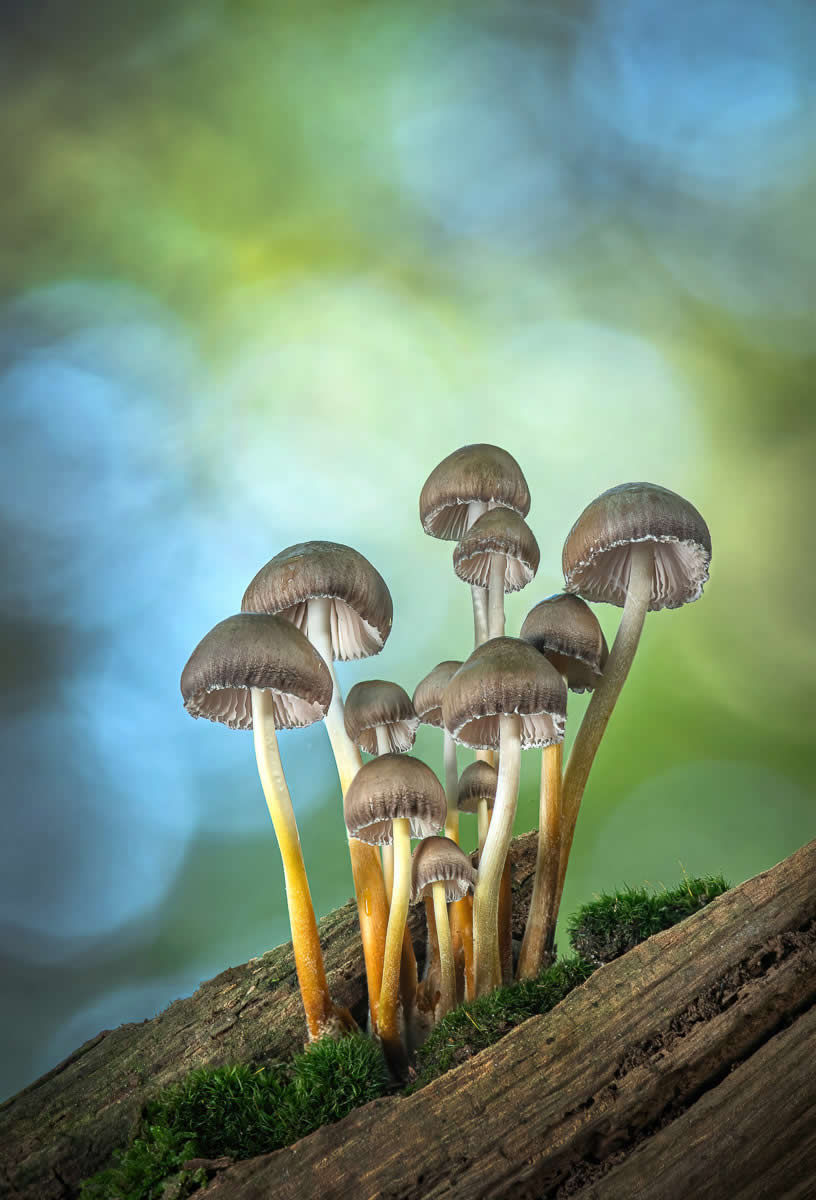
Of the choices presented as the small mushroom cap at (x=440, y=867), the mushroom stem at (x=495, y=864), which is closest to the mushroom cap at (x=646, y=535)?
the mushroom stem at (x=495, y=864)

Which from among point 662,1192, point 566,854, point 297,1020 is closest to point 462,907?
point 566,854

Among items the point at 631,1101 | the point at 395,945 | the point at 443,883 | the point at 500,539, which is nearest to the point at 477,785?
the point at 443,883


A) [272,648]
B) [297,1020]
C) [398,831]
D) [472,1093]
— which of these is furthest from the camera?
[297,1020]

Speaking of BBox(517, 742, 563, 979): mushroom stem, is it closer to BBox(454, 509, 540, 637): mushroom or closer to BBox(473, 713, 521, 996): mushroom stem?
BBox(473, 713, 521, 996): mushroom stem

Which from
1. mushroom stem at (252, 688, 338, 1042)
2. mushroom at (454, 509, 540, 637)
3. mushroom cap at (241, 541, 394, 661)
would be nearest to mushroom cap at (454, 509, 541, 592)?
mushroom at (454, 509, 540, 637)

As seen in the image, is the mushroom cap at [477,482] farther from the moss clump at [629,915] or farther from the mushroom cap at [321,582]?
the moss clump at [629,915]

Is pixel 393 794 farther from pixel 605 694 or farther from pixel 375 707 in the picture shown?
pixel 605 694

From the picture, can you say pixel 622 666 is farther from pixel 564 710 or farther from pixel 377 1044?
pixel 377 1044
